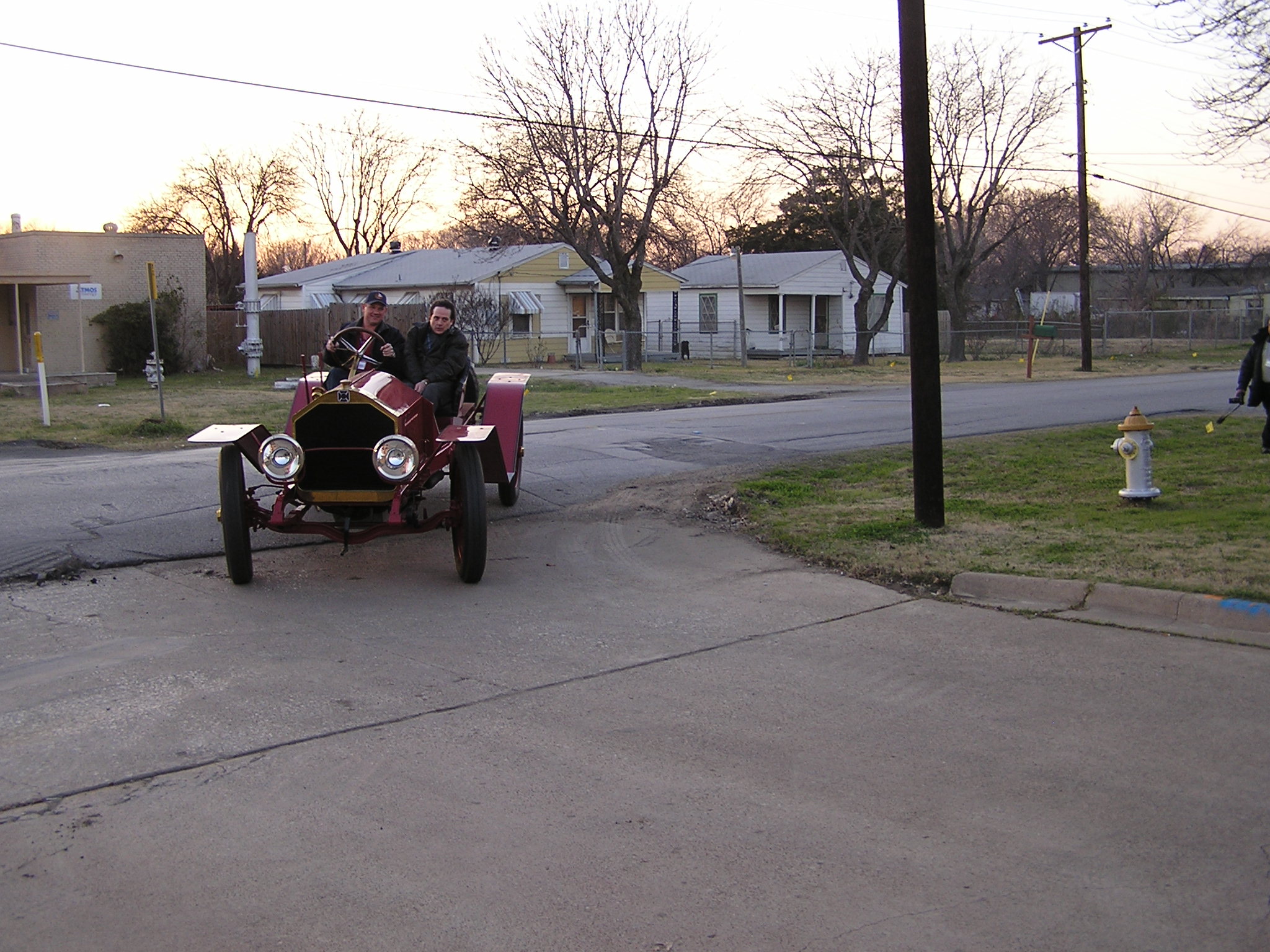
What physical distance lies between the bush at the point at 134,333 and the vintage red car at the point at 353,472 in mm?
26582

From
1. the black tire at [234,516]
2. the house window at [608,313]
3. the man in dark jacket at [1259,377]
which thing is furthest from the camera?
the house window at [608,313]

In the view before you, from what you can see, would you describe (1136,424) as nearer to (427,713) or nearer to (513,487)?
(513,487)

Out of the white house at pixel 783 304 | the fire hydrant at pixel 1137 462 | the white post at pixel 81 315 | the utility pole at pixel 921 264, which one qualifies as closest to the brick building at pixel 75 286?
the white post at pixel 81 315

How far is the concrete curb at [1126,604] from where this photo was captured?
6.59 meters

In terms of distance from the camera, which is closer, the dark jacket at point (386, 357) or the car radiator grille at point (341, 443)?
the car radiator grille at point (341, 443)

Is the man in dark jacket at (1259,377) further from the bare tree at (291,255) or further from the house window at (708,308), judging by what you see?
the bare tree at (291,255)

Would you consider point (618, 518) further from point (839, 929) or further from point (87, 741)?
point (839, 929)

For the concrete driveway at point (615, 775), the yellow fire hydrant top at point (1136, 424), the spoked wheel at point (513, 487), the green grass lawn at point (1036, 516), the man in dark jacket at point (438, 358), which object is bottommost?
the concrete driveway at point (615, 775)

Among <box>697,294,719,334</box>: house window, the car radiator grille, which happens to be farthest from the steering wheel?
<box>697,294,719,334</box>: house window

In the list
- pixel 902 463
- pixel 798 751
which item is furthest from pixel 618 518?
pixel 798 751

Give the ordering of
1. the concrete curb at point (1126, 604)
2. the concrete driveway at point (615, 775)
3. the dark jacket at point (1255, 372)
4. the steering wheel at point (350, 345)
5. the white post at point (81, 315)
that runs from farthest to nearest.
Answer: the white post at point (81, 315) → the dark jacket at point (1255, 372) → the steering wheel at point (350, 345) → the concrete curb at point (1126, 604) → the concrete driveway at point (615, 775)

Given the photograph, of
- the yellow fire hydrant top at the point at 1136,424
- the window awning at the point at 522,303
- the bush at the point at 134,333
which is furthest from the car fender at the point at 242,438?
the window awning at the point at 522,303

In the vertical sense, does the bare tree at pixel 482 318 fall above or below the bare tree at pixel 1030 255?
below

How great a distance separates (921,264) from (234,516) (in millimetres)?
5426
